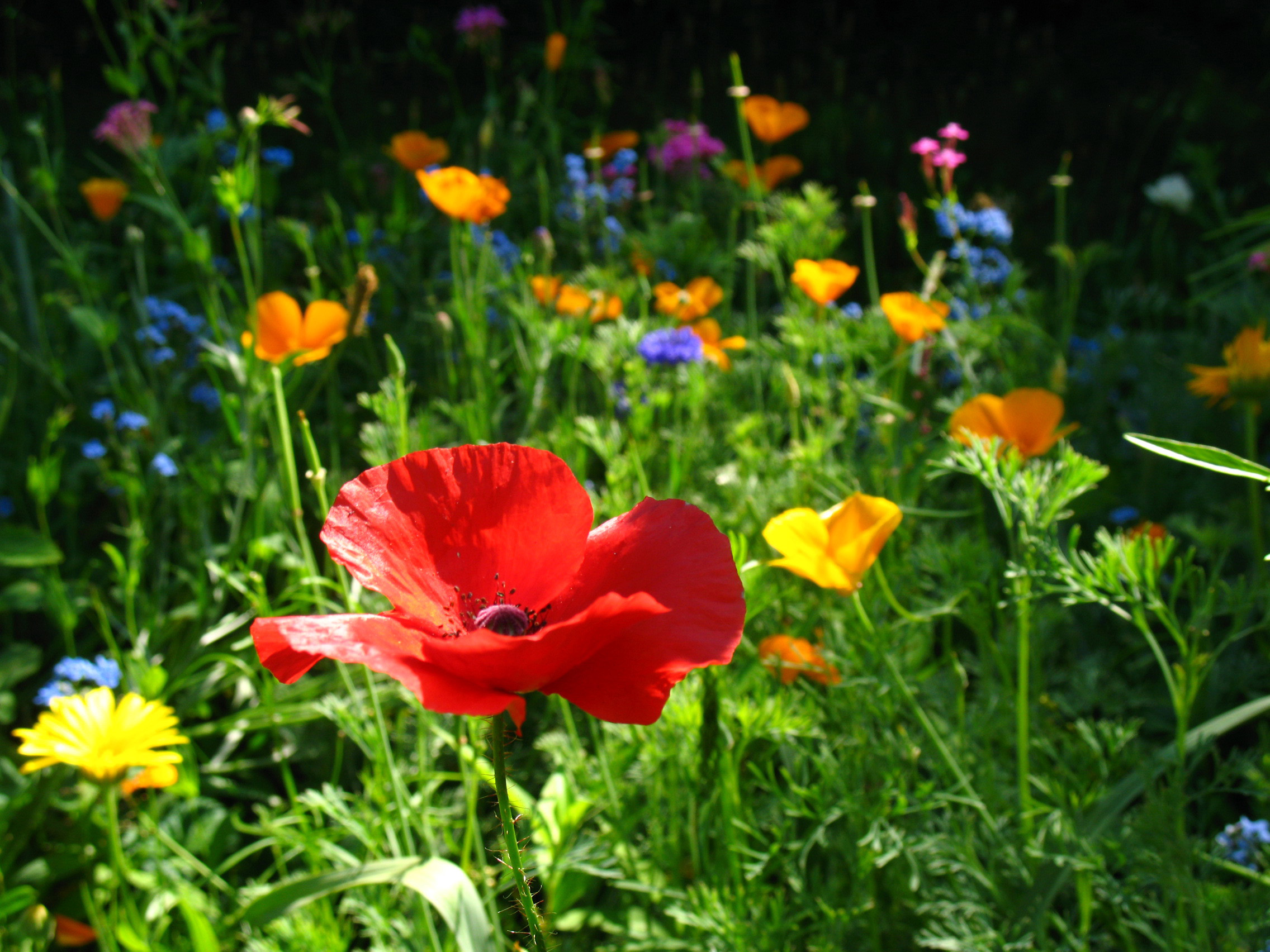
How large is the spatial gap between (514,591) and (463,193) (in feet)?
3.25

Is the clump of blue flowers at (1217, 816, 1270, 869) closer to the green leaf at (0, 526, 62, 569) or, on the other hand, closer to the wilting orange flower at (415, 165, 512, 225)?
the wilting orange flower at (415, 165, 512, 225)

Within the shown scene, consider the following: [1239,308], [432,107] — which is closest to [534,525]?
[1239,308]

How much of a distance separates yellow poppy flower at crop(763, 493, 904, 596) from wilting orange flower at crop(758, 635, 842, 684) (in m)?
0.21

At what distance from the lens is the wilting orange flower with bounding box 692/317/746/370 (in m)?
1.73

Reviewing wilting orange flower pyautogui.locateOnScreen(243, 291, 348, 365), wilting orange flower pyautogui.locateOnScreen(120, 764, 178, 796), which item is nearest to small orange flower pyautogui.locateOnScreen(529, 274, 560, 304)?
wilting orange flower pyautogui.locateOnScreen(243, 291, 348, 365)

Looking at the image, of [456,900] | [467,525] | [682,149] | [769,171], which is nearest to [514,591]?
[467,525]

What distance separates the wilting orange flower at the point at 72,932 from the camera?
132 centimetres

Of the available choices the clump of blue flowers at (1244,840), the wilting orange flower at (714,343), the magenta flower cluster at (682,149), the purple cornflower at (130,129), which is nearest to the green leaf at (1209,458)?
Result: the clump of blue flowers at (1244,840)

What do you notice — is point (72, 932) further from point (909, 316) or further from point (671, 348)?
A: point (909, 316)

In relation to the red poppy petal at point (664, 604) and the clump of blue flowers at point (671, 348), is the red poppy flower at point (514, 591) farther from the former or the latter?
the clump of blue flowers at point (671, 348)

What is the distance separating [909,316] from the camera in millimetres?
1435

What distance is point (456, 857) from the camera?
1.46 m

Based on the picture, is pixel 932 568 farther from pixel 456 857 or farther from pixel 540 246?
pixel 540 246

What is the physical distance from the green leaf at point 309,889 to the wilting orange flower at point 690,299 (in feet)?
3.62
